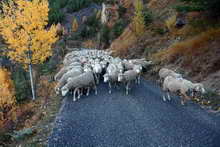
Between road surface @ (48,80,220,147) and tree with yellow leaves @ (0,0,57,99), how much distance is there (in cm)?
651

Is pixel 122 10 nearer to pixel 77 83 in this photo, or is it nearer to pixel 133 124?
pixel 77 83

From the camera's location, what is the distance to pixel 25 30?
1495cm

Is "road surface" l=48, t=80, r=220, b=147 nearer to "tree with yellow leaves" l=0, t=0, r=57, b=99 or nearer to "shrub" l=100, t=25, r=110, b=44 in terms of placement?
"tree with yellow leaves" l=0, t=0, r=57, b=99

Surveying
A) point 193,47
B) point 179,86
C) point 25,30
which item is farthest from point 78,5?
point 179,86

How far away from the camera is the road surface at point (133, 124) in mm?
6848

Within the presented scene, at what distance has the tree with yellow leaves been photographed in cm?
1477

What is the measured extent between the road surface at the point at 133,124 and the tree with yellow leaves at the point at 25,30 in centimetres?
651

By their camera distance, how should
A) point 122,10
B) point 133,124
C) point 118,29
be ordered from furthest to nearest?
point 122,10 < point 118,29 < point 133,124

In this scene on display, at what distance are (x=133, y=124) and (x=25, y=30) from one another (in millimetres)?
11654

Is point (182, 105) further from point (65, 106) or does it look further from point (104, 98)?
point (65, 106)

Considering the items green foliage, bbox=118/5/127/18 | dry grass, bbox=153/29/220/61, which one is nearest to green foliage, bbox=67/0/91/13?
green foliage, bbox=118/5/127/18

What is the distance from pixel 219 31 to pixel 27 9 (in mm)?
14330

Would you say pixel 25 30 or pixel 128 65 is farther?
pixel 128 65

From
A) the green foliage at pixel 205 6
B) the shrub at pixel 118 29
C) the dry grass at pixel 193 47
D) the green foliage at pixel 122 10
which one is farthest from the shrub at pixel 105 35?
the green foliage at pixel 205 6
